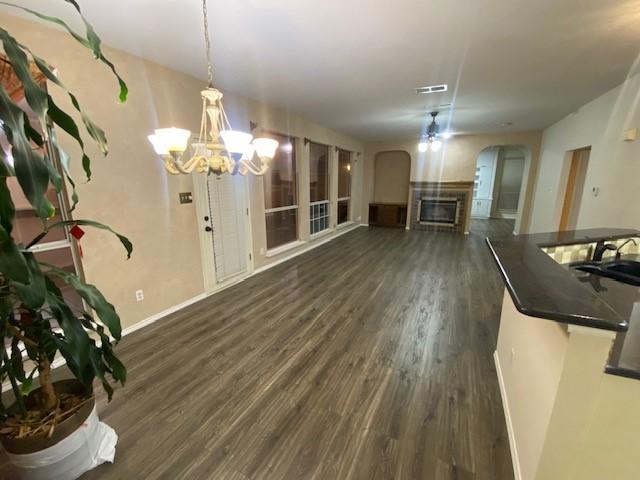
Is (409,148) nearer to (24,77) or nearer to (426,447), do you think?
(426,447)

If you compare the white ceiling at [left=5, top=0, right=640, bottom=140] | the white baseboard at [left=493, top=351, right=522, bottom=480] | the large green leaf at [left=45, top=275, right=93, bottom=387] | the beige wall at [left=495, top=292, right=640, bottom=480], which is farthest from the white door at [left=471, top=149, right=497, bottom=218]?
the large green leaf at [left=45, top=275, right=93, bottom=387]

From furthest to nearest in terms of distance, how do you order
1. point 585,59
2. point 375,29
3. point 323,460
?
point 585,59, point 375,29, point 323,460

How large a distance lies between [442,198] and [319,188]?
12.3 ft

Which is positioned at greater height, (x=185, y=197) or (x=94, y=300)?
(x=185, y=197)

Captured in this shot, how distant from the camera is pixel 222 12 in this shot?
1.89 metres

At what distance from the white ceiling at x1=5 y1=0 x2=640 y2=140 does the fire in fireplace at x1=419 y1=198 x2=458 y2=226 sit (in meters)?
3.88

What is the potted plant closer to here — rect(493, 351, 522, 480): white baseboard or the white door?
rect(493, 351, 522, 480): white baseboard

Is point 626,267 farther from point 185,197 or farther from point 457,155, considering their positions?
point 457,155

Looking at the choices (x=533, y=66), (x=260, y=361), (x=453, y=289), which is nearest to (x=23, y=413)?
(x=260, y=361)

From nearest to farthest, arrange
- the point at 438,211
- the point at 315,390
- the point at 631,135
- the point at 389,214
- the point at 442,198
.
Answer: the point at 315,390 → the point at 631,135 → the point at 442,198 → the point at 438,211 → the point at 389,214

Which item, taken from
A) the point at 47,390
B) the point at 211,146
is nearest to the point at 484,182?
the point at 211,146

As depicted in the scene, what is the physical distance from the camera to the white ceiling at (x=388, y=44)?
6.07ft

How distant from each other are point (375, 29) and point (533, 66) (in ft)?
6.14

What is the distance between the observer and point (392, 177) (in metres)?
8.78
